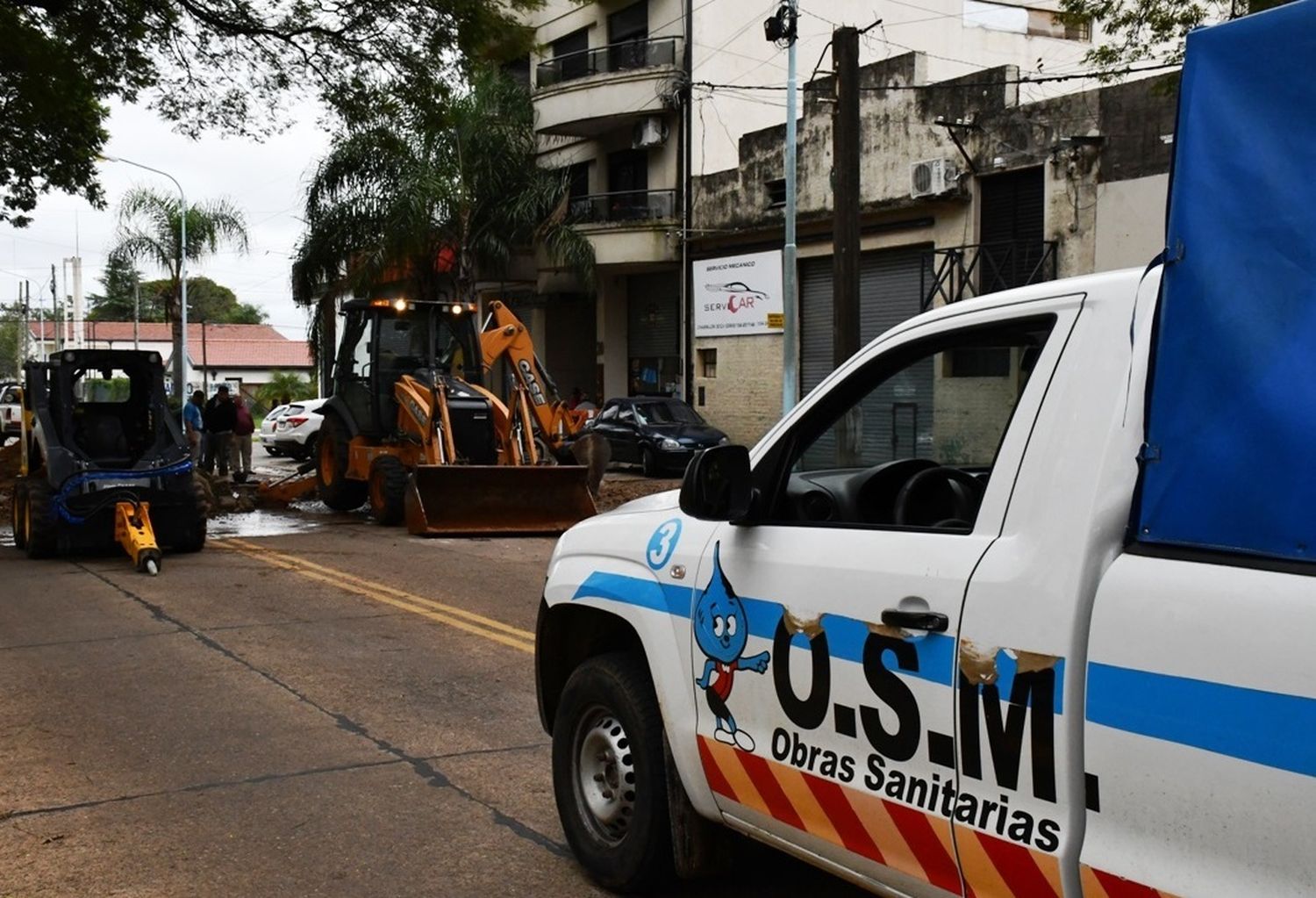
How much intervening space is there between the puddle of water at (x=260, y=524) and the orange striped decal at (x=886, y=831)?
46.2 feet

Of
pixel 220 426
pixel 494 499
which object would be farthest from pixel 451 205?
pixel 494 499

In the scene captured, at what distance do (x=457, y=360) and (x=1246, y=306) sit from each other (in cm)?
1674

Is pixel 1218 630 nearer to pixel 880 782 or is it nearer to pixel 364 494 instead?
pixel 880 782

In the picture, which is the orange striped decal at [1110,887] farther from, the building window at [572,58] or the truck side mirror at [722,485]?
the building window at [572,58]

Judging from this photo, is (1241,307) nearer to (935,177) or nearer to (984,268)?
(984,268)

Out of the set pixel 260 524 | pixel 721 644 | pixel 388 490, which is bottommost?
pixel 260 524

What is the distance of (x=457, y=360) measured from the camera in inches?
749

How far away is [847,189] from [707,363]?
14577 millimetres

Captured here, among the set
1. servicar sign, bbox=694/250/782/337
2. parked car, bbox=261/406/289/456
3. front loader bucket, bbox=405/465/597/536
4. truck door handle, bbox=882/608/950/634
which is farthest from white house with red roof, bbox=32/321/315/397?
truck door handle, bbox=882/608/950/634

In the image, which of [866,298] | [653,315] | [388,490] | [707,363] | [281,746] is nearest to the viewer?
[281,746]

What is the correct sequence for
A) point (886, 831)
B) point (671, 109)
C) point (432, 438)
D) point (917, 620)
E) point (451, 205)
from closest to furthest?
point (917, 620)
point (886, 831)
point (432, 438)
point (671, 109)
point (451, 205)

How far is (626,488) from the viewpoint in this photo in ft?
79.3

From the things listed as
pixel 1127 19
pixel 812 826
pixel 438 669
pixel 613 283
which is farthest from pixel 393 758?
pixel 613 283

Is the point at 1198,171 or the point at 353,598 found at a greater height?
the point at 1198,171
